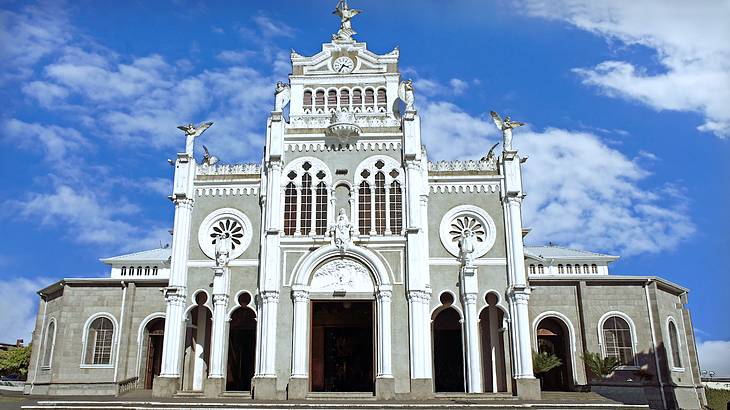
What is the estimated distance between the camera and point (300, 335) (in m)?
28.9

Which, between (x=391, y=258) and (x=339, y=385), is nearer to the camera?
(x=391, y=258)

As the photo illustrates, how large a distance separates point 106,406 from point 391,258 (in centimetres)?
1354

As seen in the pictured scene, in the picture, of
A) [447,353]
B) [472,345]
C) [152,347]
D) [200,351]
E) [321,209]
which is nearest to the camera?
[472,345]

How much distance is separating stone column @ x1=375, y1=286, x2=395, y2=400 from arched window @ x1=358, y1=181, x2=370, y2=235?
3158 millimetres

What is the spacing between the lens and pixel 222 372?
29500 millimetres

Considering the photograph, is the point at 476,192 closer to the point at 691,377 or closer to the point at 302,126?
the point at 302,126

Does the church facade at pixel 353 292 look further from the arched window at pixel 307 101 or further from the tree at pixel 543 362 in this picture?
the tree at pixel 543 362

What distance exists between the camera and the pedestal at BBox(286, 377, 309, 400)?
1102 inches

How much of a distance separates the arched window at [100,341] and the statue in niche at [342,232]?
48.6ft

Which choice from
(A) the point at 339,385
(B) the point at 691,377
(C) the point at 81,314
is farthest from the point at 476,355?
(C) the point at 81,314

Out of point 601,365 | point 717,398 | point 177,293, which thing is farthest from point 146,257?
point 717,398

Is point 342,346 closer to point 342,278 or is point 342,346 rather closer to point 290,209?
point 342,278

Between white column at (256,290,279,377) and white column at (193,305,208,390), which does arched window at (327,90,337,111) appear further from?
white column at (193,305,208,390)

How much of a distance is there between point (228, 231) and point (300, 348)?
7.14 meters
